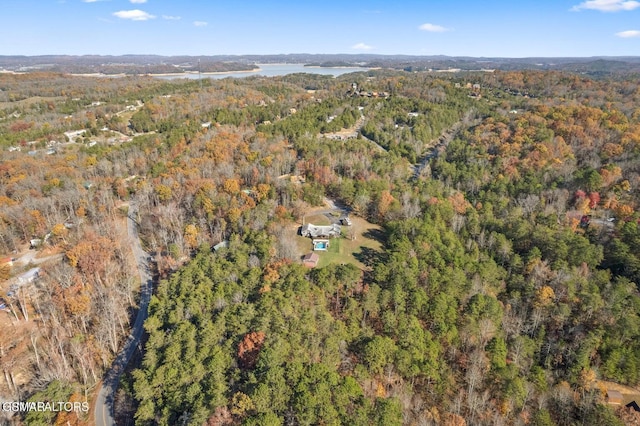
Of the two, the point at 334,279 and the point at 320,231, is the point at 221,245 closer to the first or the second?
the point at 320,231

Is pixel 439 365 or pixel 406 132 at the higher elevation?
pixel 406 132

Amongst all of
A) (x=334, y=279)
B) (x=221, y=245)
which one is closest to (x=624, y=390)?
(x=334, y=279)

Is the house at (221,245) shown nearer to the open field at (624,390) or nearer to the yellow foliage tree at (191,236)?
the yellow foliage tree at (191,236)

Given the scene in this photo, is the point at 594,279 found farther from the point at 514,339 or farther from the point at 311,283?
the point at 311,283

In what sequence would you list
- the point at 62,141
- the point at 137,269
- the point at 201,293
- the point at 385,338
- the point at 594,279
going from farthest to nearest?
the point at 62,141, the point at 137,269, the point at 594,279, the point at 201,293, the point at 385,338

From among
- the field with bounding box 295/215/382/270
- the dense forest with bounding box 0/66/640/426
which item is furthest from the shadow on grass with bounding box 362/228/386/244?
the dense forest with bounding box 0/66/640/426

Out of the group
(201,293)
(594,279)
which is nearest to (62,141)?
(201,293)
